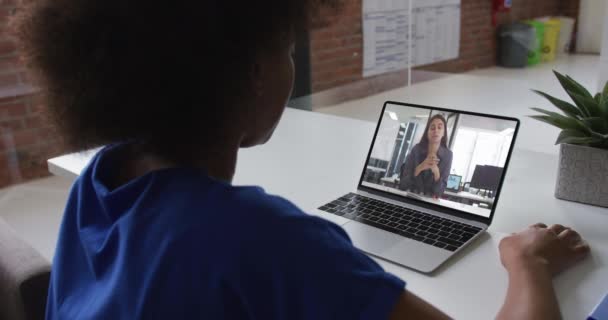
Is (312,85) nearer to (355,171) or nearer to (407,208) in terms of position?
(355,171)

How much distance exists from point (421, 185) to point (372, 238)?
0.18 meters

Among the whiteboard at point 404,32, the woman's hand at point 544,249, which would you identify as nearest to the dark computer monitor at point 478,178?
the woman's hand at point 544,249

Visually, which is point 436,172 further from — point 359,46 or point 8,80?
point 359,46

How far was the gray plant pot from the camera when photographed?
111cm

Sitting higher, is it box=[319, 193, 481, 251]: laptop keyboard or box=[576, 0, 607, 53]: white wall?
box=[576, 0, 607, 53]: white wall

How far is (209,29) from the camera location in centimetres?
54

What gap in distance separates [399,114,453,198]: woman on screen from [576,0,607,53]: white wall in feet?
3.01

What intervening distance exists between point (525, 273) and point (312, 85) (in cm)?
242

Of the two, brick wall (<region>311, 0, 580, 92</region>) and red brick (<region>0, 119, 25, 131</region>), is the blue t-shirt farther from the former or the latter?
brick wall (<region>311, 0, 580, 92</region>)

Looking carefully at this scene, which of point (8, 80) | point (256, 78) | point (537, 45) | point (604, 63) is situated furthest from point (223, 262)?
point (537, 45)

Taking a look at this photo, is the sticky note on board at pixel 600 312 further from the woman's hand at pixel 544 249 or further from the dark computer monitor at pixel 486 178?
the dark computer monitor at pixel 486 178

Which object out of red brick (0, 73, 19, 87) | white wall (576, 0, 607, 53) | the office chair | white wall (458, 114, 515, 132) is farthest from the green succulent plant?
red brick (0, 73, 19, 87)

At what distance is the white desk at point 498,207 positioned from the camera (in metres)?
0.83

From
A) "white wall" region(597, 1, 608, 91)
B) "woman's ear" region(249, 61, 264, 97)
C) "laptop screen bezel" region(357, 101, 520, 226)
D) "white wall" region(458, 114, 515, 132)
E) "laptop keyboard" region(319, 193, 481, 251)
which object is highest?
"woman's ear" region(249, 61, 264, 97)
